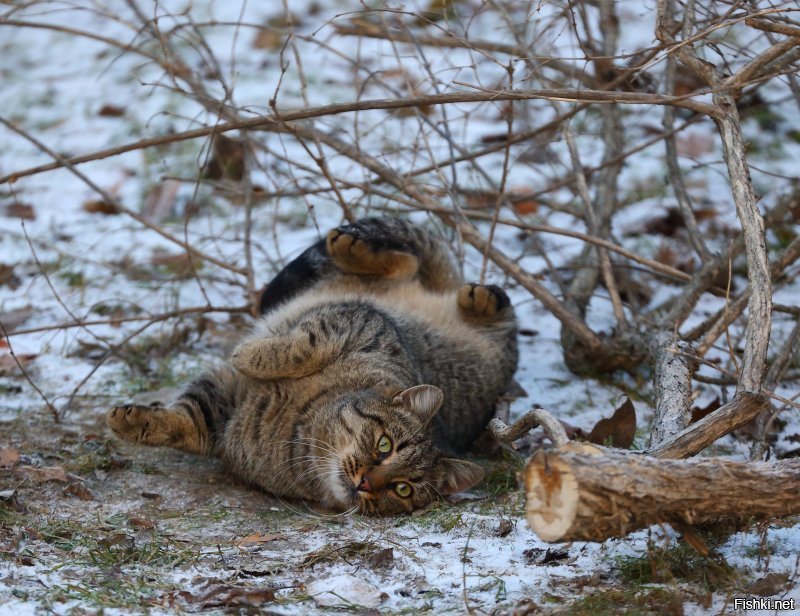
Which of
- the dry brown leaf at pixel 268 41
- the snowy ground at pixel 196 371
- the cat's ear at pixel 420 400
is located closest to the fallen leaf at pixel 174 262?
the snowy ground at pixel 196 371

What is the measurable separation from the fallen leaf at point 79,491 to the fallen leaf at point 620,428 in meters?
2.11

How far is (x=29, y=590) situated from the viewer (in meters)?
2.61

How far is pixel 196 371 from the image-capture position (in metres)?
4.95

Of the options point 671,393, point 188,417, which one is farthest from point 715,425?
point 188,417

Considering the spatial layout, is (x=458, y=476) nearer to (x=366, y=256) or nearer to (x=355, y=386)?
(x=355, y=386)

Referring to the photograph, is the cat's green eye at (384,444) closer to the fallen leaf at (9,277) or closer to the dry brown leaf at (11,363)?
the dry brown leaf at (11,363)

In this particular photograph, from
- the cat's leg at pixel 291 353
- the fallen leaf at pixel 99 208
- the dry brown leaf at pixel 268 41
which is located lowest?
the cat's leg at pixel 291 353

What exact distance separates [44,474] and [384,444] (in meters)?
1.35

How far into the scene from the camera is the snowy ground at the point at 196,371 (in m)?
2.73

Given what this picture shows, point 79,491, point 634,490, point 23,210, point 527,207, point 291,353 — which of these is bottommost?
point 79,491

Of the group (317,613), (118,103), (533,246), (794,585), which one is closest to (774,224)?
(533,246)

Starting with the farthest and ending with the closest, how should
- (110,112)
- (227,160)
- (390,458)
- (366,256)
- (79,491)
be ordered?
(110,112) → (227,160) → (366,256) → (390,458) → (79,491)

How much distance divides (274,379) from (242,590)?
57.7 inches

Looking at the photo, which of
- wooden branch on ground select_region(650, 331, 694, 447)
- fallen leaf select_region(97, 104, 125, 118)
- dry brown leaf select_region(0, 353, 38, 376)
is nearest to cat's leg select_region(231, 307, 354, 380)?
wooden branch on ground select_region(650, 331, 694, 447)
